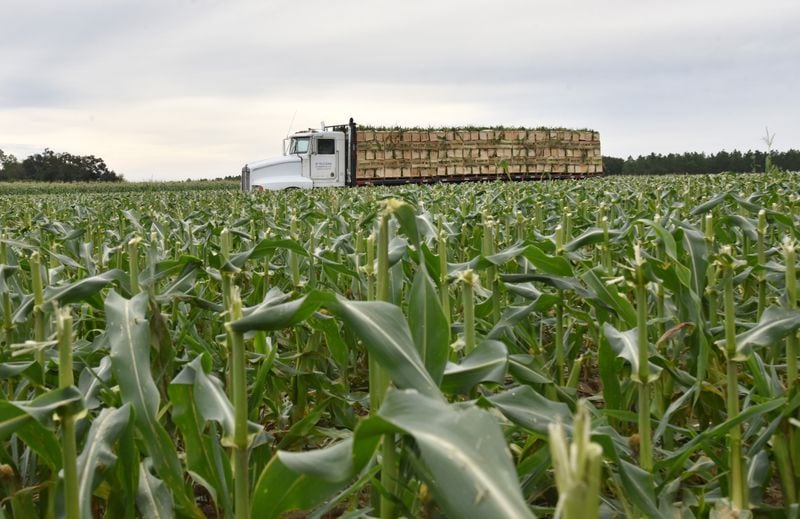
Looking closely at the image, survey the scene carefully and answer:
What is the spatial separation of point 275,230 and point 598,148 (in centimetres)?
3914

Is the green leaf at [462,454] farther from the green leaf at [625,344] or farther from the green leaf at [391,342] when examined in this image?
the green leaf at [625,344]

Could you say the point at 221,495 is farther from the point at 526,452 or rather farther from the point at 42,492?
the point at 526,452

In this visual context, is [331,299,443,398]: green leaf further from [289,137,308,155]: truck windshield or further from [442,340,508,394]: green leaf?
[289,137,308,155]: truck windshield

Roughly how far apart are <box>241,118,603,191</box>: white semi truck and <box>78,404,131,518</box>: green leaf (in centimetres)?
2564

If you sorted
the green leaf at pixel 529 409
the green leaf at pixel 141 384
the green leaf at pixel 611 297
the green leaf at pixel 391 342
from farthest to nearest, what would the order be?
the green leaf at pixel 611 297
the green leaf at pixel 141 384
the green leaf at pixel 529 409
the green leaf at pixel 391 342

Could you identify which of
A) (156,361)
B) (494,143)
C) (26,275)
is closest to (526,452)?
(156,361)

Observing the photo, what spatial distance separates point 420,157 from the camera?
115 feet

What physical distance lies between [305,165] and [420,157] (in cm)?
802

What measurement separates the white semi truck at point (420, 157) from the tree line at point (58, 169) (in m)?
55.5

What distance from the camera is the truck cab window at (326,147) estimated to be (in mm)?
29125

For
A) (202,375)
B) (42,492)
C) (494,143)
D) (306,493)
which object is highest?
(494,143)

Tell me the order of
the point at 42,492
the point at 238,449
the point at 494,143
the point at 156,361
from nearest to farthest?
1. the point at 238,449
2. the point at 42,492
3. the point at 156,361
4. the point at 494,143

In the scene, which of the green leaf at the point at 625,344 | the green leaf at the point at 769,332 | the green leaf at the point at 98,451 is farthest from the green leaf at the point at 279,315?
the green leaf at the point at 769,332

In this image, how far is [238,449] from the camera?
1.15 meters
